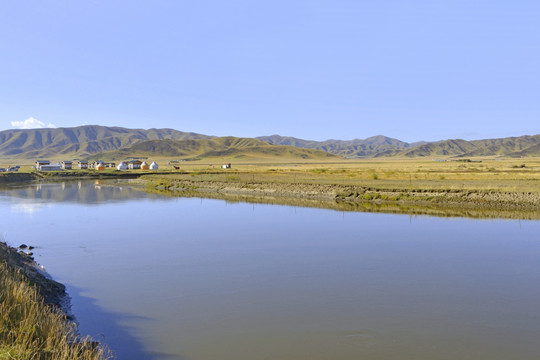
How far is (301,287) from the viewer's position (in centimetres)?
1206

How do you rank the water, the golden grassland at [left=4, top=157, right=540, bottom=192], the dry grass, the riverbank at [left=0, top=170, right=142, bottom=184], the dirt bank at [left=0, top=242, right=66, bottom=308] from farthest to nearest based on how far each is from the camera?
1. the riverbank at [left=0, top=170, right=142, bottom=184]
2. the golden grassland at [left=4, top=157, right=540, bottom=192]
3. the dirt bank at [left=0, top=242, right=66, bottom=308]
4. the water
5. the dry grass

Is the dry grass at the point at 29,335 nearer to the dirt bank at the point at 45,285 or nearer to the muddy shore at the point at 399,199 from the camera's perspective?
the dirt bank at the point at 45,285

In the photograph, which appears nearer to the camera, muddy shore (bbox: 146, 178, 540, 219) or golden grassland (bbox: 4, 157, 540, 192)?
muddy shore (bbox: 146, 178, 540, 219)

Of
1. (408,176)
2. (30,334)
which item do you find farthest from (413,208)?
(30,334)

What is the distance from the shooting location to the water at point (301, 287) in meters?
8.56

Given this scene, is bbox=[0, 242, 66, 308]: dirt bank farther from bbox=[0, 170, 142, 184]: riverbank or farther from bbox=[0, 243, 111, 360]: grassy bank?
bbox=[0, 170, 142, 184]: riverbank

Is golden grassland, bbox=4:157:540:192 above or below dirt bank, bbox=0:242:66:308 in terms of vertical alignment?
above

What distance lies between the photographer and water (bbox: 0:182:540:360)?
28.1ft

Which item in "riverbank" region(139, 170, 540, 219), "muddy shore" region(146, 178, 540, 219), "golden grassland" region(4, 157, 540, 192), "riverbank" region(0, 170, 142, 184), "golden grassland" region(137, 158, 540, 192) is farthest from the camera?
"riverbank" region(0, 170, 142, 184)

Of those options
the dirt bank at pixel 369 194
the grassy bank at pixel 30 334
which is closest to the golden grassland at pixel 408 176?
the dirt bank at pixel 369 194

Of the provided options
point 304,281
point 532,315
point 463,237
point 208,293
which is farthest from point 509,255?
point 208,293

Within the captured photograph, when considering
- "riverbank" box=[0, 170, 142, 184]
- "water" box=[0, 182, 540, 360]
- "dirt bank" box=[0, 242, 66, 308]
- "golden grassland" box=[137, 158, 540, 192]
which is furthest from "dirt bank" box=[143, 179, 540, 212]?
"riverbank" box=[0, 170, 142, 184]

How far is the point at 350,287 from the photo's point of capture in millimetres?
11992

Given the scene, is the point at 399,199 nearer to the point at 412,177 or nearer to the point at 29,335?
the point at 412,177
